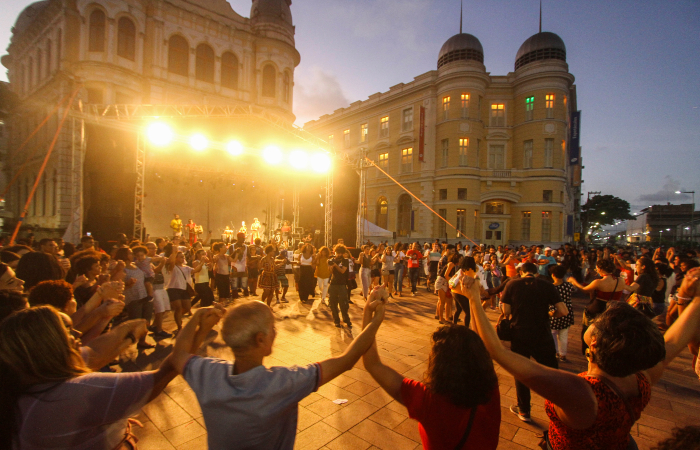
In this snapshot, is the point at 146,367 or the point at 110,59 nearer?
the point at 146,367

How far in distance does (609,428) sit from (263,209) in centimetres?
2601

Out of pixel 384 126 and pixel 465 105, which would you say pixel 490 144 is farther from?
pixel 384 126

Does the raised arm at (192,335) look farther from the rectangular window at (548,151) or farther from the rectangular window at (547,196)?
the rectangular window at (548,151)

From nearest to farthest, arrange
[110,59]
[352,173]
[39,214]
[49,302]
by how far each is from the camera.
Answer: [49,302] → [110,59] → [39,214] → [352,173]

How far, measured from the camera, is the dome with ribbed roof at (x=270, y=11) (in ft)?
75.8

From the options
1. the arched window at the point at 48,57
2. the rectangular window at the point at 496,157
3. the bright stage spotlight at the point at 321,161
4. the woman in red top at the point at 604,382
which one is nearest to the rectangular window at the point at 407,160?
the rectangular window at the point at 496,157

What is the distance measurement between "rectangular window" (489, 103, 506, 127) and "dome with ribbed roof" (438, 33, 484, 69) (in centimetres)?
442

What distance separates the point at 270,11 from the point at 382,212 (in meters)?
19.5

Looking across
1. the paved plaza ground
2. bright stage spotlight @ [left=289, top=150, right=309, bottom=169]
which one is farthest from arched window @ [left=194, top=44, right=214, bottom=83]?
the paved plaza ground

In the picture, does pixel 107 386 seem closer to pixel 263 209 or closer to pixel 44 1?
pixel 263 209

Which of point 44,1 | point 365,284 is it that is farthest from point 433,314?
point 44,1

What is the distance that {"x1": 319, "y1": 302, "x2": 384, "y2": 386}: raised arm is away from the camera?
1.56 meters

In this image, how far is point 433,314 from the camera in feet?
27.9

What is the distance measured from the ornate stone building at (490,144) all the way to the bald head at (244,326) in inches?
1024
